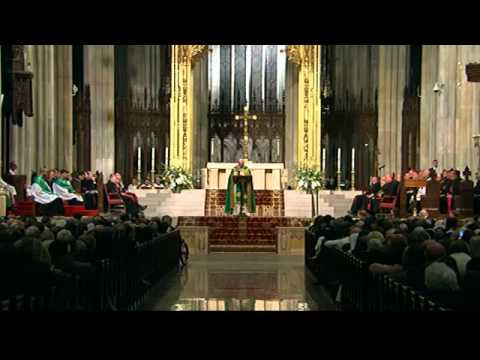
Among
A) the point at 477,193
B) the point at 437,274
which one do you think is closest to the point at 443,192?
the point at 477,193

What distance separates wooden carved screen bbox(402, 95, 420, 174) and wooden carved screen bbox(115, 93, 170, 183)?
9.09 meters

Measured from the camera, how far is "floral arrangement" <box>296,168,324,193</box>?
2905 cm

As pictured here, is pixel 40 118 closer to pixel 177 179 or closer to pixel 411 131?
pixel 177 179

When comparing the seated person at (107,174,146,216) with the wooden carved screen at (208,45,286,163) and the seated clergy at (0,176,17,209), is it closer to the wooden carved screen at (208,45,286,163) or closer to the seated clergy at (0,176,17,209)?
the seated clergy at (0,176,17,209)

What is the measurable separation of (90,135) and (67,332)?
2740 cm

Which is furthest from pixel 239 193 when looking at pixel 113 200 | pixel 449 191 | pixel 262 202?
pixel 449 191

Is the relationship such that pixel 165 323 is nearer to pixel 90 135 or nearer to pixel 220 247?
pixel 220 247

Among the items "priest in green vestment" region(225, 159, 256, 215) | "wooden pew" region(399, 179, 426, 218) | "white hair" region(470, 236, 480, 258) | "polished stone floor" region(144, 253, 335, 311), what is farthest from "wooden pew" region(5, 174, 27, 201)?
"white hair" region(470, 236, 480, 258)

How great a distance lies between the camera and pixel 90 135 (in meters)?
34.2

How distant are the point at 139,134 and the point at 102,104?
2665 millimetres
